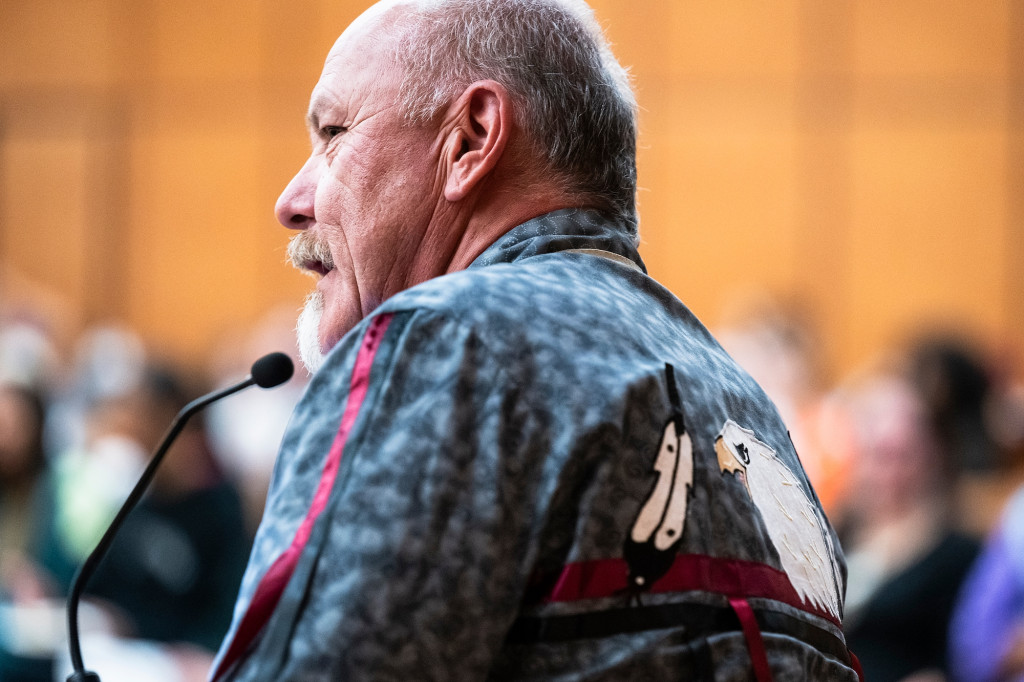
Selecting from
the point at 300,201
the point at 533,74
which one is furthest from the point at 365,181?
the point at 533,74

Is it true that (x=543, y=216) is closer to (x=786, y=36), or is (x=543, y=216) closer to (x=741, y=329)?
(x=741, y=329)

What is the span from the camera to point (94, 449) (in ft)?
13.9

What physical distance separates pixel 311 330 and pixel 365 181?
237 mm

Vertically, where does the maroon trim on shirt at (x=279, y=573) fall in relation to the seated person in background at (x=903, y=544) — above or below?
above

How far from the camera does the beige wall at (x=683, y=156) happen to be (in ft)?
21.3

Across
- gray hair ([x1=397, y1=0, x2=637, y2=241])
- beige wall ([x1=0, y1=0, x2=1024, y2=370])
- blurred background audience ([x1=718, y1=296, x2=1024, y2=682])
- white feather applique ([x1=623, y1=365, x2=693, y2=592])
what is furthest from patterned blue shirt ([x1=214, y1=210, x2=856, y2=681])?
beige wall ([x1=0, y1=0, x2=1024, y2=370])

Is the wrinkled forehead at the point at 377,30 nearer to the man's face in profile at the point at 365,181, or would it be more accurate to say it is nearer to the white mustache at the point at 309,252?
the man's face in profile at the point at 365,181

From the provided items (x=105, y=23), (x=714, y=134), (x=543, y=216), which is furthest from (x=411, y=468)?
(x=105, y=23)

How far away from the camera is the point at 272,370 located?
4.58 ft

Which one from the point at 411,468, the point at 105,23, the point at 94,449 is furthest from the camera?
the point at 105,23

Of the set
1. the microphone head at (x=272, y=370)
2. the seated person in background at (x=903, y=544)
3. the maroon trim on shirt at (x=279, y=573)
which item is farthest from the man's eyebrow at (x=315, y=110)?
the seated person in background at (x=903, y=544)

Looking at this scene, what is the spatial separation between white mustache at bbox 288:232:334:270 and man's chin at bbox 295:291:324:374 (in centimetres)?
4

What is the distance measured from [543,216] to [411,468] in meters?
0.43

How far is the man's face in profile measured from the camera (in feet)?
4.21
